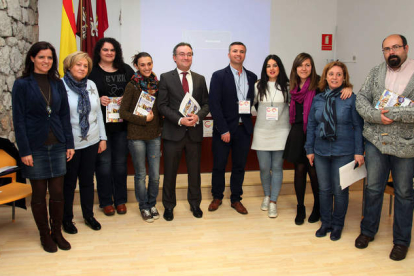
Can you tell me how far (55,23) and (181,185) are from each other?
2947 millimetres

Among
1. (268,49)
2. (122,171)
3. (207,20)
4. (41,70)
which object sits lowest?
(122,171)

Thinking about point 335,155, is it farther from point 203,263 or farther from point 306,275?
point 203,263

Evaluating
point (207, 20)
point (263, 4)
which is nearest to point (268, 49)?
point (263, 4)

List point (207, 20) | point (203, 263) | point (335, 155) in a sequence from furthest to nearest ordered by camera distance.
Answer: point (207, 20) < point (335, 155) < point (203, 263)

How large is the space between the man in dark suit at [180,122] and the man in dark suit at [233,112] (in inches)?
5.5

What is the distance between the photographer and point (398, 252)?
2.49 metres

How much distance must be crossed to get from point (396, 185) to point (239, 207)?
1.44m

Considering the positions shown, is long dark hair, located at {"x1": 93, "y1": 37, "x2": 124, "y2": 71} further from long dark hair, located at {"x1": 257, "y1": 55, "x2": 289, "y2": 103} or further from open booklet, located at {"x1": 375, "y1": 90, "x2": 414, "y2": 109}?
open booklet, located at {"x1": 375, "y1": 90, "x2": 414, "y2": 109}

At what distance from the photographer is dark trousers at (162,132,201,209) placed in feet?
10.3

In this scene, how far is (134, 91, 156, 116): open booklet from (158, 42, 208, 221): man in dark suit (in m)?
0.09

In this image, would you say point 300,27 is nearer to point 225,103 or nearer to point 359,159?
point 225,103

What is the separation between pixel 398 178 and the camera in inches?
96.4

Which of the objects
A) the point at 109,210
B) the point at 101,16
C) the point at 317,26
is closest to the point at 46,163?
the point at 109,210

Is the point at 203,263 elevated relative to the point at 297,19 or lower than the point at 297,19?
lower
